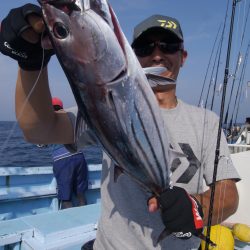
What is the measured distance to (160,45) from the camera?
203cm

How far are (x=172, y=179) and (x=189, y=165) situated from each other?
128mm

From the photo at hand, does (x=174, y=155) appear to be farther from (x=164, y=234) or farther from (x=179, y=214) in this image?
(x=164, y=234)

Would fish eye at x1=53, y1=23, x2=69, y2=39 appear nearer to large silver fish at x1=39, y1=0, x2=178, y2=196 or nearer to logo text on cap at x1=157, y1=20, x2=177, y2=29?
large silver fish at x1=39, y1=0, x2=178, y2=196

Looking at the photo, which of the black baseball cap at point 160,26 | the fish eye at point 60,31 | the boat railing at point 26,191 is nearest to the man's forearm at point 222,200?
the black baseball cap at point 160,26

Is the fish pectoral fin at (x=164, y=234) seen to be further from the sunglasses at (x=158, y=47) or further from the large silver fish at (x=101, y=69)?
the sunglasses at (x=158, y=47)

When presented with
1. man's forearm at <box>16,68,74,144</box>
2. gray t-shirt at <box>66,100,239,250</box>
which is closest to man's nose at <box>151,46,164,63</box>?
gray t-shirt at <box>66,100,239,250</box>

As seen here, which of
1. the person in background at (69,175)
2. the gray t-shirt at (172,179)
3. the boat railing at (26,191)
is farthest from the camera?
the person in background at (69,175)

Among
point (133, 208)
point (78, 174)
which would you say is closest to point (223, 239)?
point (133, 208)

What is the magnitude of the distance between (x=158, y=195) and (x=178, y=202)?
113mm

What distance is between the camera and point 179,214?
166cm

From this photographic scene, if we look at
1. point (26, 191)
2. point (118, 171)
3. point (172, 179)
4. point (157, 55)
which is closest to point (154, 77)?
point (157, 55)

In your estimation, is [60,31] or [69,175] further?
[69,175]

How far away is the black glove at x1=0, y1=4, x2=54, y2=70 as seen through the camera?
4.81 feet

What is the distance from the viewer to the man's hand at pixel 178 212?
1.65 m
